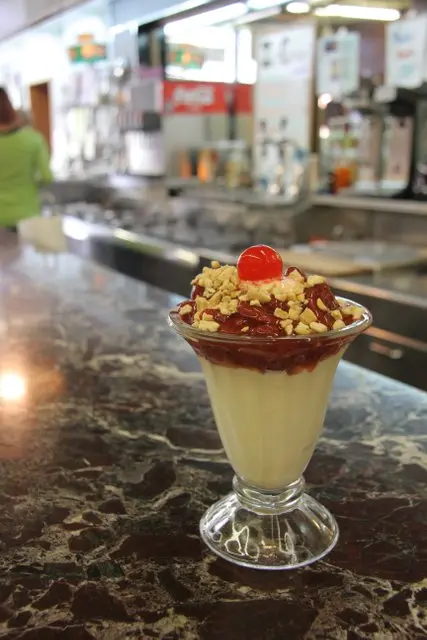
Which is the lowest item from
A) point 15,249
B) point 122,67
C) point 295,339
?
point 15,249

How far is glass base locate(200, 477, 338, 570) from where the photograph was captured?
79 centimetres

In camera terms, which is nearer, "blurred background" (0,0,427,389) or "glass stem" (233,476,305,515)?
"glass stem" (233,476,305,515)

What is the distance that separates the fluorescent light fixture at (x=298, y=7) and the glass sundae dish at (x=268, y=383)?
3.33 metres

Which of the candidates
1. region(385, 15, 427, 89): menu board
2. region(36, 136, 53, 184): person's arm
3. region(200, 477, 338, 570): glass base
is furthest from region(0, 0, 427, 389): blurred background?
region(200, 477, 338, 570): glass base

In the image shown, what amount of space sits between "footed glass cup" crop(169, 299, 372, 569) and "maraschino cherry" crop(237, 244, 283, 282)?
0.30 feet

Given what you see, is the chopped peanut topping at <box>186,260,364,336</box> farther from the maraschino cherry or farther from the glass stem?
the glass stem

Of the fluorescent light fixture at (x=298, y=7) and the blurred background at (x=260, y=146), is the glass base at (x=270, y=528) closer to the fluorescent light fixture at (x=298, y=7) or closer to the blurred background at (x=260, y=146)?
the blurred background at (x=260, y=146)

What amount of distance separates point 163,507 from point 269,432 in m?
0.21

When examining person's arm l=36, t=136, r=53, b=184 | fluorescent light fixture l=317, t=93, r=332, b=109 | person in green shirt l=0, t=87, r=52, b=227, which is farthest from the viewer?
person's arm l=36, t=136, r=53, b=184

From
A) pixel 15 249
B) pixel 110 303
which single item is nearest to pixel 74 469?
pixel 110 303

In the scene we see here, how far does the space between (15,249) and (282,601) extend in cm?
273

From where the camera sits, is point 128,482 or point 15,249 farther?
point 15,249

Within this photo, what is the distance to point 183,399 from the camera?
1309mm

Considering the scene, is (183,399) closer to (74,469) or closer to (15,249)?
(74,469)
